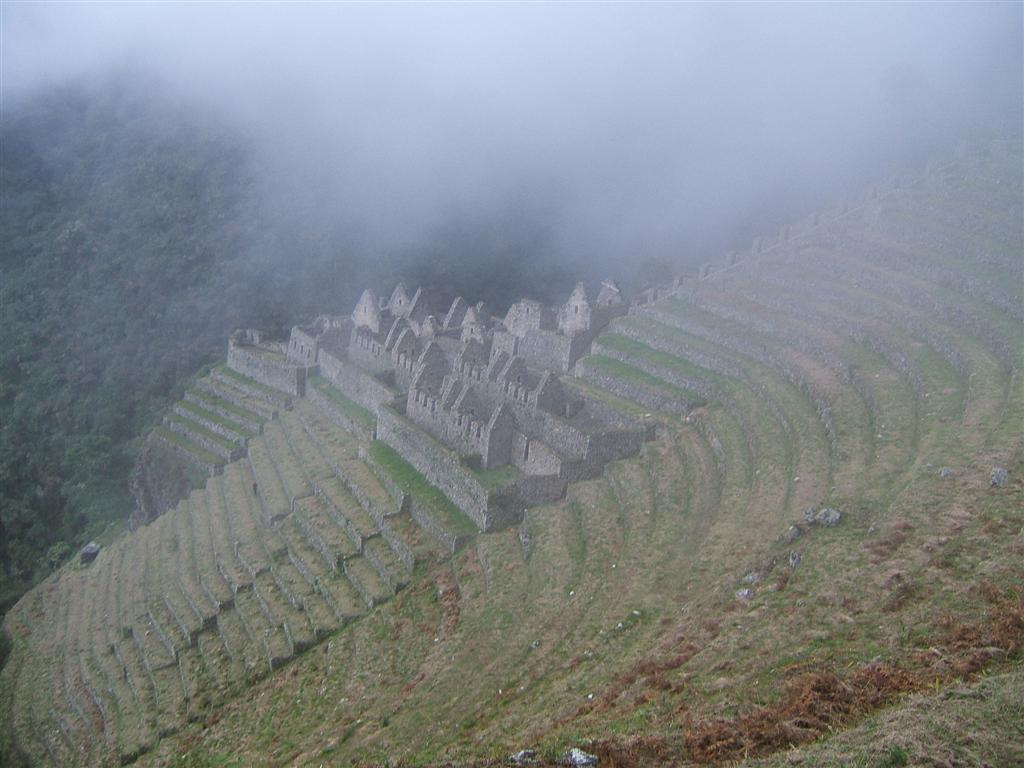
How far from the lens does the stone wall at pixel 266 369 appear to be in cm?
3812

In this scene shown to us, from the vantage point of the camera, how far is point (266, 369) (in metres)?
40.7

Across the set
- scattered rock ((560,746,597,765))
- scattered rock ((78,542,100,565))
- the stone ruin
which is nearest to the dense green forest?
scattered rock ((78,542,100,565))

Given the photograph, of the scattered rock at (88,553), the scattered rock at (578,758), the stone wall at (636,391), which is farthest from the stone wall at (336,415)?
the scattered rock at (578,758)

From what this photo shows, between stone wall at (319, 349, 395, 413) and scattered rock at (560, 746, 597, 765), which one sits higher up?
scattered rock at (560, 746, 597, 765)

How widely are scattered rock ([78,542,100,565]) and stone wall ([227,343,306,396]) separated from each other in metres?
8.97

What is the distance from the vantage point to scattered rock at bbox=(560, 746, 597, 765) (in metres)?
10.3

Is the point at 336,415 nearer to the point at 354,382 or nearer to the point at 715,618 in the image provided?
the point at 354,382

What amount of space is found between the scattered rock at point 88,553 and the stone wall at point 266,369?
897cm

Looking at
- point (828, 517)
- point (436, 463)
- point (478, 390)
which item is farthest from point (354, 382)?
point (828, 517)

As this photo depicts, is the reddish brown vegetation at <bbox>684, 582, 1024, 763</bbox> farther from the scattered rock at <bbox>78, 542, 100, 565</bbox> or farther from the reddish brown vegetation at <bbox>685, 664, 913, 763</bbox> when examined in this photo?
the scattered rock at <bbox>78, 542, 100, 565</bbox>

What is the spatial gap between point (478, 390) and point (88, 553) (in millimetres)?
15924

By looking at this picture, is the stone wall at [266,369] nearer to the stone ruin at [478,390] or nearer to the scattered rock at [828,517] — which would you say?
the stone ruin at [478,390]

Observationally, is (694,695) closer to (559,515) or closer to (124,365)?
(559,515)

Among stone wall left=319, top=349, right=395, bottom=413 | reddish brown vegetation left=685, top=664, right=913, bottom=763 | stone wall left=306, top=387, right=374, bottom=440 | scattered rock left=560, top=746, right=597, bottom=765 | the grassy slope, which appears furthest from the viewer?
stone wall left=319, top=349, right=395, bottom=413
